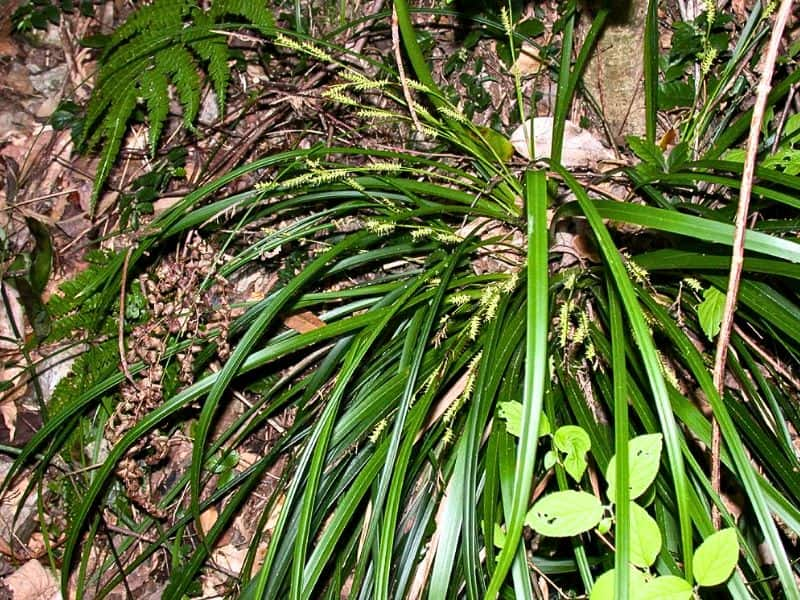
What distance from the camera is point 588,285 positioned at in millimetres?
1582

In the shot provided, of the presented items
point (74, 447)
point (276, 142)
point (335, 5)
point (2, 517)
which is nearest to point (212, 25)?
point (276, 142)

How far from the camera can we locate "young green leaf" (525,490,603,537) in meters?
1.03

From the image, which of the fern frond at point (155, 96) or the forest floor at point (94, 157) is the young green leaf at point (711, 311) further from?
the fern frond at point (155, 96)

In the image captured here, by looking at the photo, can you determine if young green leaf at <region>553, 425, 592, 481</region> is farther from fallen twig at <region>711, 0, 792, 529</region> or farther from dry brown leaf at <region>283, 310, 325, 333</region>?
dry brown leaf at <region>283, 310, 325, 333</region>

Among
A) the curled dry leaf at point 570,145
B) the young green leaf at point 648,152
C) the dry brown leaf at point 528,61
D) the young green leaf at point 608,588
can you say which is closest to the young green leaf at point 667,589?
the young green leaf at point 608,588

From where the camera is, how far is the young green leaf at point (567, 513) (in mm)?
1025

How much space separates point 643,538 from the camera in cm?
102

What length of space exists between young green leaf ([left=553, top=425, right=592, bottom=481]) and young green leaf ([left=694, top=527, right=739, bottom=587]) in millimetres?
207

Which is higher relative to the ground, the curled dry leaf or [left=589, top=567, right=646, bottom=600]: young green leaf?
the curled dry leaf

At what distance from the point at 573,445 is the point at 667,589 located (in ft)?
0.83

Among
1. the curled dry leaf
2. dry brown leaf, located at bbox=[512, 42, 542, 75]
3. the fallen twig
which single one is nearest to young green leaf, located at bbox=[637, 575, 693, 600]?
the fallen twig

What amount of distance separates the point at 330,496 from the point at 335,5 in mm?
1512

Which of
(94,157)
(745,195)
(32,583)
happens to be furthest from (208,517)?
(745,195)

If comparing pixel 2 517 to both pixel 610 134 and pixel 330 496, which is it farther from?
pixel 610 134
